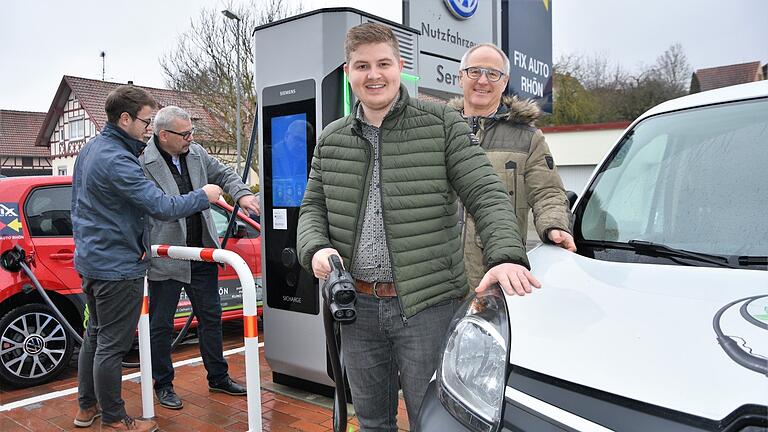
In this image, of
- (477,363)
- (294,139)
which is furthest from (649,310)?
(294,139)

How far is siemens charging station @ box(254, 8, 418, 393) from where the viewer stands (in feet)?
11.4

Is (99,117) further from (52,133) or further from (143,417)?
(143,417)

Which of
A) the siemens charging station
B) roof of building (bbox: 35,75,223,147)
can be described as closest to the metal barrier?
A: the siemens charging station

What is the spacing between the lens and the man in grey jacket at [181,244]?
11.8ft

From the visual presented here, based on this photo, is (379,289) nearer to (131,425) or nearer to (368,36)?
(368,36)

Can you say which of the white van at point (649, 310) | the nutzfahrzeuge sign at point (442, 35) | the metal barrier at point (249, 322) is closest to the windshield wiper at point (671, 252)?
the white van at point (649, 310)

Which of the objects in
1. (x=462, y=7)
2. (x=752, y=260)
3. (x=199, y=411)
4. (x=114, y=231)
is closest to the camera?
(x=752, y=260)

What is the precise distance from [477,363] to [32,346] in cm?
394

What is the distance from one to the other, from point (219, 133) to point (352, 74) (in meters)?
19.9

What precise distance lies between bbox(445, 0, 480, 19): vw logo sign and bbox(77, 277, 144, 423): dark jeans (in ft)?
A: 15.7

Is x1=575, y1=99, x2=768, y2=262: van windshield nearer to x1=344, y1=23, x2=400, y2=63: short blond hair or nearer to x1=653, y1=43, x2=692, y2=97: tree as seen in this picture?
x1=344, y1=23, x2=400, y2=63: short blond hair

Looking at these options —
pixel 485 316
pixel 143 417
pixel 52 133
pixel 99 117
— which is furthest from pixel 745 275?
pixel 52 133

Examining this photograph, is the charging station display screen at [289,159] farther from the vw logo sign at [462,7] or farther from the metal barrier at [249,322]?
the vw logo sign at [462,7]

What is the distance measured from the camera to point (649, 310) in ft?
4.55
